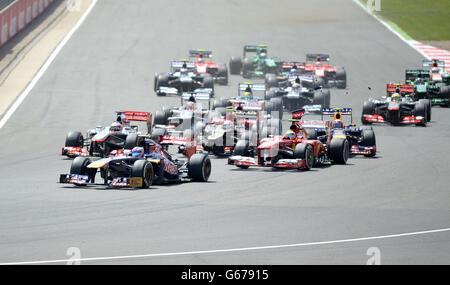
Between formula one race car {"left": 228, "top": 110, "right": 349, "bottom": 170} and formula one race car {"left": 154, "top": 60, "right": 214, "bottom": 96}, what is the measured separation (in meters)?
18.4

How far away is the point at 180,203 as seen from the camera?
69.1 ft

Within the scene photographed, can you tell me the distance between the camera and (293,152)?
28109 mm

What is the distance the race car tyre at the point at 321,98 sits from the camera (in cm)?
4403

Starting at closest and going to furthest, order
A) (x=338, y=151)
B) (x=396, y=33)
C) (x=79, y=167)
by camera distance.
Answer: (x=79, y=167) → (x=338, y=151) → (x=396, y=33)

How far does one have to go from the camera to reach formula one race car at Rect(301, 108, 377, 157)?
3047 centimetres

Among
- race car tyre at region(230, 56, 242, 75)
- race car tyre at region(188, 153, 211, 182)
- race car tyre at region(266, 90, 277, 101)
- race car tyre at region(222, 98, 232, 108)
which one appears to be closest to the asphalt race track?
race car tyre at region(188, 153, 211, 182)

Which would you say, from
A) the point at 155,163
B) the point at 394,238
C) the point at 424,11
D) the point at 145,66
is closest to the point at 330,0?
the point at 424,11

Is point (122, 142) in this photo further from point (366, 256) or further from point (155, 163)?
point (366, 256)

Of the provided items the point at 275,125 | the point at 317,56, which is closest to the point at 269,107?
the point at 275,125

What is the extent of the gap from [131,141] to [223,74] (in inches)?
940

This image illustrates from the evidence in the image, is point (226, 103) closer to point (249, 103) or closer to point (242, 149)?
point (249, 103)

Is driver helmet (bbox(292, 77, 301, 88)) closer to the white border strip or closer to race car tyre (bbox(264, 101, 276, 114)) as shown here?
race car tyre (bbox(264, 101, 276, 114))

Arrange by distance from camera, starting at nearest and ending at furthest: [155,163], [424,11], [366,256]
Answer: [366,256] → [155,163] → [424,11]
